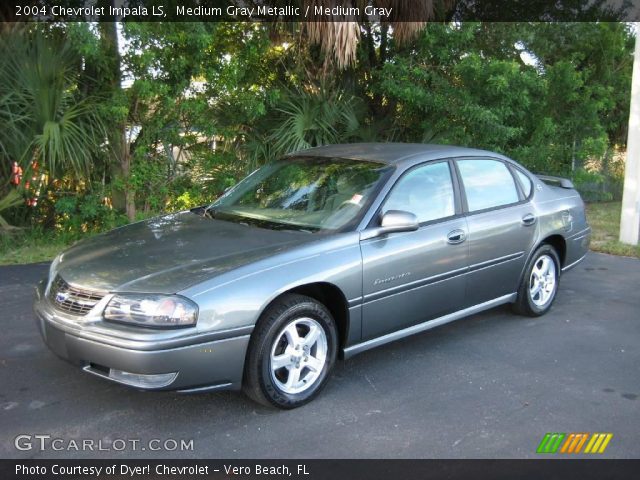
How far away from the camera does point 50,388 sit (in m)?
4.32

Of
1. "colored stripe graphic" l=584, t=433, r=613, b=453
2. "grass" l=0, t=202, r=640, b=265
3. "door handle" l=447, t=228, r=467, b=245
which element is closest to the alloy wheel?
"door handle" l=447, t=228, r=467, b=245

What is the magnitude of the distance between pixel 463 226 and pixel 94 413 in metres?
2.82

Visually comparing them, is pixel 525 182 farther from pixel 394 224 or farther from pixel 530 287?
pixel 394 224

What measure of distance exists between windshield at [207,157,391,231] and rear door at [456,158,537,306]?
87 cm

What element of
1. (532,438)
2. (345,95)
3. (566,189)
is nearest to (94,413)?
(532,438)

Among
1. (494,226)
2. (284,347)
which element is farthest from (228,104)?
(284,347)

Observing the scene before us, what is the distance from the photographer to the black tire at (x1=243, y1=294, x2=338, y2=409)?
3.85m

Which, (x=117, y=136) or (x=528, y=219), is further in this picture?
(x=117, y=136)

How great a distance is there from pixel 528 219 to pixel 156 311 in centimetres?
339

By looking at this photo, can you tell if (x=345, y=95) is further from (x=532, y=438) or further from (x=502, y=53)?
(x=532, y=438)

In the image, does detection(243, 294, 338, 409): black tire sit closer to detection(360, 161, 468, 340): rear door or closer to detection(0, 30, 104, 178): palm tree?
detection(360, 161, 468, 340): rear door

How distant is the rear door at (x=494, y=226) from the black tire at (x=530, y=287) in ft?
0.39

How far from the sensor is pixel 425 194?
4.99 metres

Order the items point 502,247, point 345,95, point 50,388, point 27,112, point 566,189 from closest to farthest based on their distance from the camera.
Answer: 1. point 50,388
2. point 502,247
3. point 566,189
4. point 27,112
5. point 345,95
